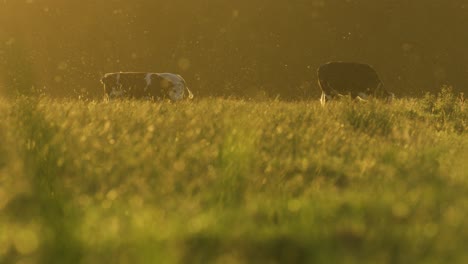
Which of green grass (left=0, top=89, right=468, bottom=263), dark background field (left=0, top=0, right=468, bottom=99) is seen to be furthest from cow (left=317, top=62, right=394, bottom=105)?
green grass (left=0, top=89, right=468, bottom=263)

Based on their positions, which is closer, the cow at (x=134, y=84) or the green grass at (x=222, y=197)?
the green grass at (x=222, y=197)

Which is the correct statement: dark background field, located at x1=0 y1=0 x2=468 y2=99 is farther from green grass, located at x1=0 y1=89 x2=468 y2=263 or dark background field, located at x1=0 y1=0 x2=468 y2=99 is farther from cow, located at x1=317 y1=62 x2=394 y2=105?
green grass, located at x1=0 y1=89 x2=468 y2=263

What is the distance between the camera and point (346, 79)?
15.1 m

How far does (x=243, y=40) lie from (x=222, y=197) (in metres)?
26.5

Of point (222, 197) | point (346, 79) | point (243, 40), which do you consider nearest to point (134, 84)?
point (346, 79)

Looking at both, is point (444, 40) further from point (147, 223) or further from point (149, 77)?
point (147, 223)

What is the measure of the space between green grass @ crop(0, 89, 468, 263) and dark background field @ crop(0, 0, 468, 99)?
20.2 meters

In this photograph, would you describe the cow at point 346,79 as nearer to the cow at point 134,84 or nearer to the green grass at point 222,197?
the cow at point 134,84

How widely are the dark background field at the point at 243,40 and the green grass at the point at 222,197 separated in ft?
66.4

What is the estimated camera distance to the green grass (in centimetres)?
180

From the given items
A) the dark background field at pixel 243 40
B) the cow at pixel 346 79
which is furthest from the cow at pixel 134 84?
the dark background field at pixel 243 40

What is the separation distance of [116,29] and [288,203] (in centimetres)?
2724

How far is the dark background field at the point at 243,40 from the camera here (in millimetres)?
25594

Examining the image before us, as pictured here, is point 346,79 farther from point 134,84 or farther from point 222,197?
point 222,197
